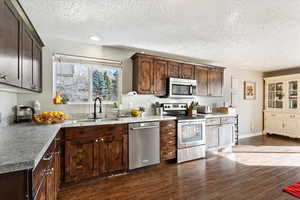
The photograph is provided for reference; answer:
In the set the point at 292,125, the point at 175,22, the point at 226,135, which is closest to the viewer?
the point at 175,22

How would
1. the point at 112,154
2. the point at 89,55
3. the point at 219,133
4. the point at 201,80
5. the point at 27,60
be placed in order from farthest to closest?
the point at 201,80
the point at 219,133
the point at 89,55
the point at 112,154
the point at 27,60

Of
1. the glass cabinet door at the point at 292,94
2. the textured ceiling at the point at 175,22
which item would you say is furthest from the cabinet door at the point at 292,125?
the textured ceiling at the point at 175,22

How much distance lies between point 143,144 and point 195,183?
3.48ft

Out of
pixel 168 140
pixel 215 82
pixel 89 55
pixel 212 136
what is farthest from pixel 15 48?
pixel 215 82

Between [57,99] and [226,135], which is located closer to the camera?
[57,99]

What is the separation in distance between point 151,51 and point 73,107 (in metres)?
2.04

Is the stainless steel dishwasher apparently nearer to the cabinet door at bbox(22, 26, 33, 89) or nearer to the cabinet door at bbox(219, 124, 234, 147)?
the cabinet door at bbox(22, 26, 33, 89)

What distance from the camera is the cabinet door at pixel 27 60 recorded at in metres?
1.84

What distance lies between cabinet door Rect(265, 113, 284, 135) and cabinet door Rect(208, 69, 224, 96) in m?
2.70

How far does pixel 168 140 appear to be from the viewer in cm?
325

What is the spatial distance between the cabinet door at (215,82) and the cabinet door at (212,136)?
105 cm

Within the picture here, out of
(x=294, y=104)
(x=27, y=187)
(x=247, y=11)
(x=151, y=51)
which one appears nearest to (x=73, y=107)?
(x=151, y=51)

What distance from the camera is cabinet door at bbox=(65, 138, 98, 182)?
2348 millimetres

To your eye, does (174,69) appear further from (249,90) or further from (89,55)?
(249,90)
